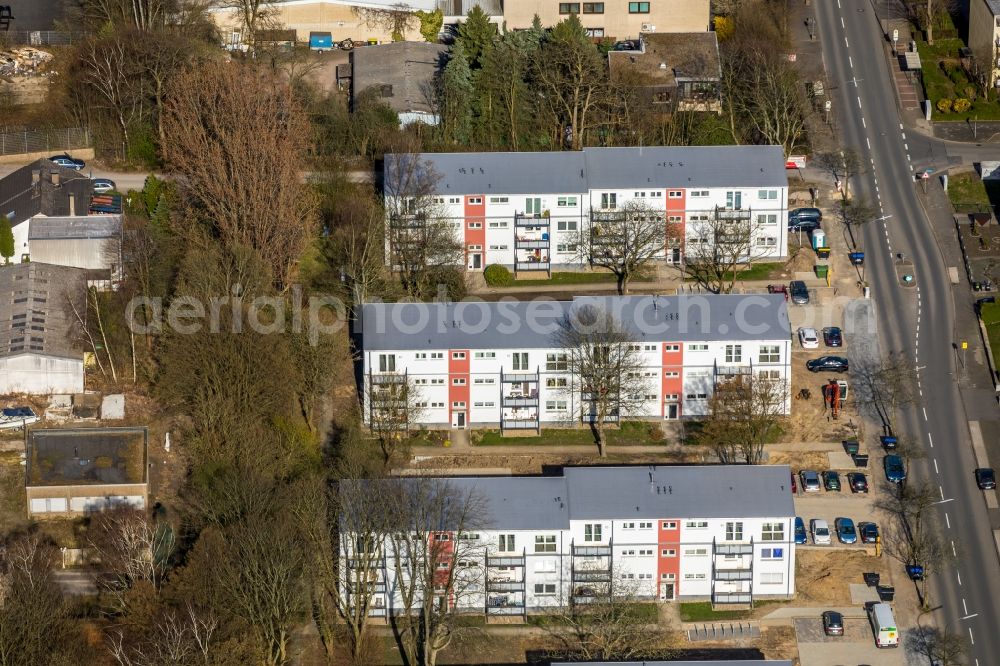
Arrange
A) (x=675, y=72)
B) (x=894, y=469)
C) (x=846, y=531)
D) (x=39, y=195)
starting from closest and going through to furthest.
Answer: (x=846, y=531) < (x=894, y=469) < (x=39, y=195) < (x=675, y=72)

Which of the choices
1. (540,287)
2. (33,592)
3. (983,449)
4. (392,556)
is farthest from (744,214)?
(33,592)

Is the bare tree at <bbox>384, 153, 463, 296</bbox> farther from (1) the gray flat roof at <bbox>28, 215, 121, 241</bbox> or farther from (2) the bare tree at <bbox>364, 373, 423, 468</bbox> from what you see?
(1) the gray flat roof at <bbox>28, 215, 121, 241</bbox>

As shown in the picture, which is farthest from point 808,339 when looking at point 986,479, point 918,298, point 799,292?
point 986,479

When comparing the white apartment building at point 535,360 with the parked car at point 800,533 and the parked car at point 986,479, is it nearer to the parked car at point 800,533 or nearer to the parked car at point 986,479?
the parked car at point 800,533

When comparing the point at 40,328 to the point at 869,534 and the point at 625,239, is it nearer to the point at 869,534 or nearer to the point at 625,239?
the point at 625,239

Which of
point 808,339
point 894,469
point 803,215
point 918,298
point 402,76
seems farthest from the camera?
point 402,76

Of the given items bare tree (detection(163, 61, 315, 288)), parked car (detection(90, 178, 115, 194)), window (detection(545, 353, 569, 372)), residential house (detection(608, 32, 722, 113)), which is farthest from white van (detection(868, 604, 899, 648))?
parked car (detection(90, 178, 115, 194))
